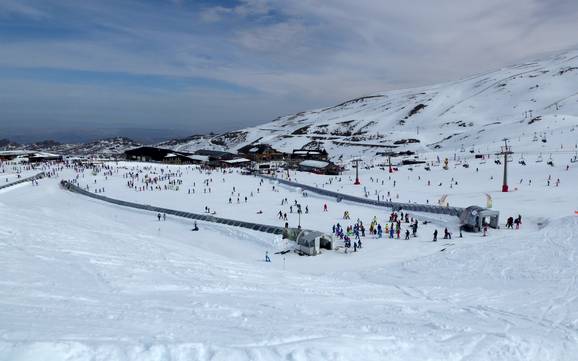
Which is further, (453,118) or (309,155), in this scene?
(453,118)

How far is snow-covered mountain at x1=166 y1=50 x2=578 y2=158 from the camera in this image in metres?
99.2

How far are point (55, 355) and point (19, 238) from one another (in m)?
11.4

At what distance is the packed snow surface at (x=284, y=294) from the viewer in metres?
6.45

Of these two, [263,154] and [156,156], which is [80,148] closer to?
[156,156]

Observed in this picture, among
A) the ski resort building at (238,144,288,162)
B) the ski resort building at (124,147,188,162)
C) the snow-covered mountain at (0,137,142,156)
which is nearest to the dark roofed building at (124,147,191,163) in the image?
the ski resort building at (124,147,188,162)

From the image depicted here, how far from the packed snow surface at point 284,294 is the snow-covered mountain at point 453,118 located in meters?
64.5

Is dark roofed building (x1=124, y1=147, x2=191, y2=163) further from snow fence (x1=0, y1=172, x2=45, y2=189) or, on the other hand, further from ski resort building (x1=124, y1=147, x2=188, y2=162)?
snow fence (x1=0, y1=172, x2=45, y2=189)

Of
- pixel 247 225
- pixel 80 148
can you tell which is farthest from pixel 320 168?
pixel 80 148

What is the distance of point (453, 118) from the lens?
141250mm

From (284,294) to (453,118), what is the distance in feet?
466

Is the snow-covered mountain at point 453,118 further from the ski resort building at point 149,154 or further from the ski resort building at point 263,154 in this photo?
the ski resort building at point 149,154

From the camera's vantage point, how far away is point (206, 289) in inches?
432

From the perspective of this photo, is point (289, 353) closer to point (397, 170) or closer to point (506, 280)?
point (506, 280)

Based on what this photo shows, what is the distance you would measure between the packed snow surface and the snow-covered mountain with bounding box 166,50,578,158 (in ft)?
212
